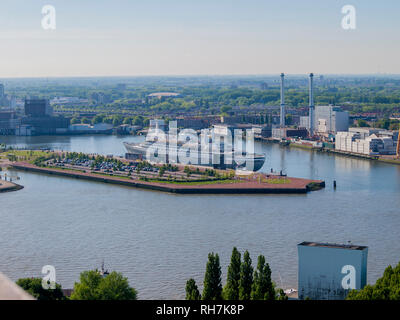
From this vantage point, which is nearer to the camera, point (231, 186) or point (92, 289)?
point (92, 289)

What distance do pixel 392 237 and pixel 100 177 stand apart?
5288 millimetres

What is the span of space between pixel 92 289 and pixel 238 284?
849mm

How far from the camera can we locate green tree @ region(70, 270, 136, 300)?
414 centimetres

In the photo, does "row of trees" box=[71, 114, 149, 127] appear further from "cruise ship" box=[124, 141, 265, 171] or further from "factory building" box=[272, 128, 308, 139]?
"cruise ship" box=[124, 141, 265, 171]

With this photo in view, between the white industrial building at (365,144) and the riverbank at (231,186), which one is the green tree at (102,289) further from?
the white industrial building at (365,144)

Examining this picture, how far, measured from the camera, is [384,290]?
3.99m

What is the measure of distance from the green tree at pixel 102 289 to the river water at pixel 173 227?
0.51 metres

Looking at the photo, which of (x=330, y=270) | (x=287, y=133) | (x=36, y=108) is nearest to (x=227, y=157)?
(x=287, y=133)

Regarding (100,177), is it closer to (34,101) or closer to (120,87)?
(34,101)

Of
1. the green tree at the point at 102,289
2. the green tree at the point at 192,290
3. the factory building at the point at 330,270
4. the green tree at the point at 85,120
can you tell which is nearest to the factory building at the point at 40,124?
the green tree at the point at 85,120

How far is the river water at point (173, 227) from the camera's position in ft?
17.6

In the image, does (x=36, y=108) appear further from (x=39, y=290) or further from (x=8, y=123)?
(x=39, y=290)

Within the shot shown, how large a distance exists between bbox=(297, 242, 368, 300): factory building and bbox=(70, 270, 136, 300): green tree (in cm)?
111
